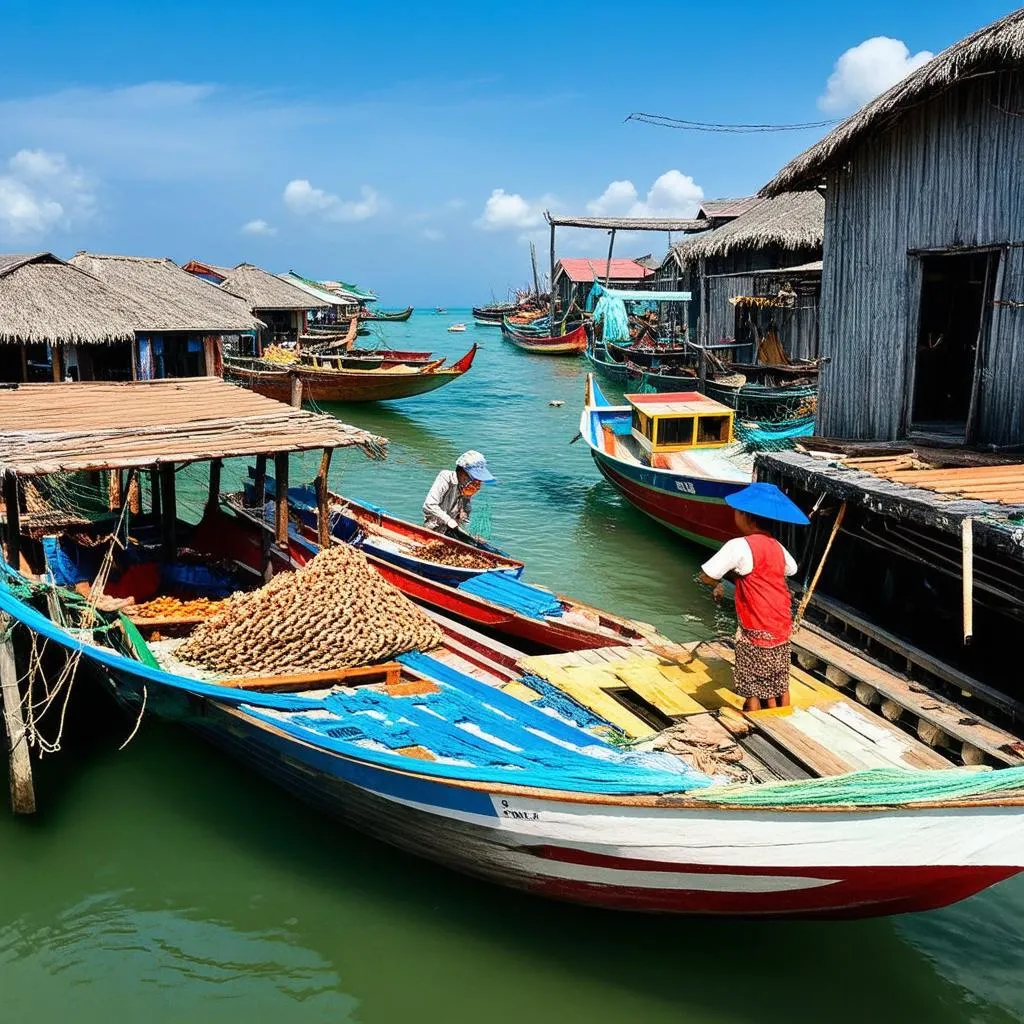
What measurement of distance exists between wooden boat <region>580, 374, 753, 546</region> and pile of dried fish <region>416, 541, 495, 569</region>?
3868 millimetres

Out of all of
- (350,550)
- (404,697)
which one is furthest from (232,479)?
(404,697)

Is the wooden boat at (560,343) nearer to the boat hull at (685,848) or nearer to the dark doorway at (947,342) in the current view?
the dark doorway at (947,342)

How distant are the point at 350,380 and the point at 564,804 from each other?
24.0 m

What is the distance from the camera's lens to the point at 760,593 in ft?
19.6

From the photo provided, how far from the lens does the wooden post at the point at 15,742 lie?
6992 mm

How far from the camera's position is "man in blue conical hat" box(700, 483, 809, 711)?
591cm

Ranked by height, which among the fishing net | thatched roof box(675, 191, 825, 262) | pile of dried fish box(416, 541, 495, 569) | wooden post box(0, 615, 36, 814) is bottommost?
wooden post box(0, 615, 36, 814)

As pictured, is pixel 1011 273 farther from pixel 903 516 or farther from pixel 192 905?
pixel 192 905

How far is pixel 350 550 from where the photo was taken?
7.82 m

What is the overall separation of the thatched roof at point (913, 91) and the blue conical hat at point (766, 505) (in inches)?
178

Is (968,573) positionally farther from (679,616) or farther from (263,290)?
(263,290)

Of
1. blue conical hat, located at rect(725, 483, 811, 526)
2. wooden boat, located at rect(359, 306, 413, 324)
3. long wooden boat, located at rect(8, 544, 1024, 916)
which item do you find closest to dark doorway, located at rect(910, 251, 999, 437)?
blue conical hat, located at rect(725, 483, 811, 526)

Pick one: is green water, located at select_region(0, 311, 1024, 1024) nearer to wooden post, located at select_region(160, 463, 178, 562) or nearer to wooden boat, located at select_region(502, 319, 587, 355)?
wooden post, located at select_region(160, 463, 178, 562)

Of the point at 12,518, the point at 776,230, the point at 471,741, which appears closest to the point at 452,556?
the point at 12,518
